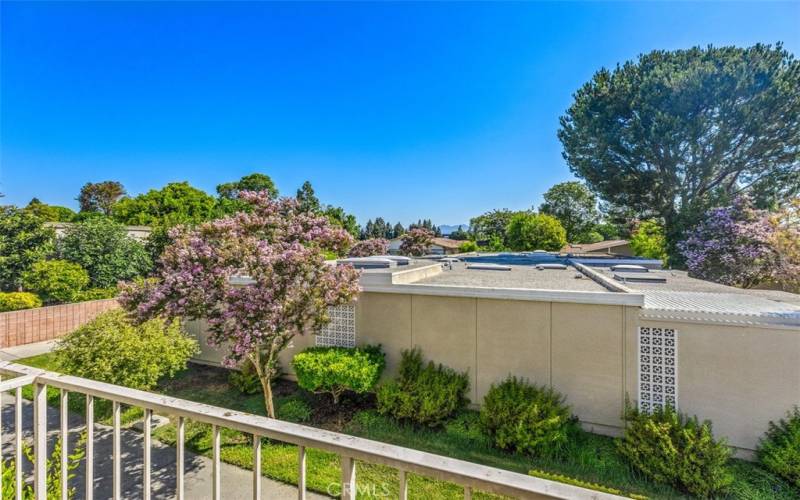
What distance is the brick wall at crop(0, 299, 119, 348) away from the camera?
11.9 metres

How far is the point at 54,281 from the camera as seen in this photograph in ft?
46.3

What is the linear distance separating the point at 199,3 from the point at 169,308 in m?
8.71

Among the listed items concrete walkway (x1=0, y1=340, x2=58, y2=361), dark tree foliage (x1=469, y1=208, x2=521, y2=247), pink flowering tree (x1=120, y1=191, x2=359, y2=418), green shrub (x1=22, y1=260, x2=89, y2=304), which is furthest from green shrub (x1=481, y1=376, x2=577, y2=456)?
dark tree foliage (x1=469, y1=208, x2=521, y2=247)

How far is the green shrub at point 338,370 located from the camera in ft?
22.5

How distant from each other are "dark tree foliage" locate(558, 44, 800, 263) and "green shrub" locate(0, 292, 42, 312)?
24.4 metres

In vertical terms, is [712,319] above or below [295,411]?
above

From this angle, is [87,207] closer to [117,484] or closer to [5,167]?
[5,167]

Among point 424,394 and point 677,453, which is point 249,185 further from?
point 677,453

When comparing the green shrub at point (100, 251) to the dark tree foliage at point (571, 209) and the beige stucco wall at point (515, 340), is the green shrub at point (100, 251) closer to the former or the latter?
the beige stucco wall at point (515, 340)

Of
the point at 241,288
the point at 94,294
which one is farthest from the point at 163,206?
the point at 241,288

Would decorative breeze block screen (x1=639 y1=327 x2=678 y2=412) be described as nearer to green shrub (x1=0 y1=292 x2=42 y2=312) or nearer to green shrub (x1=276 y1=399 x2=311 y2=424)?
green shrub (x1=276 y1=399 x2=311 y2=424)

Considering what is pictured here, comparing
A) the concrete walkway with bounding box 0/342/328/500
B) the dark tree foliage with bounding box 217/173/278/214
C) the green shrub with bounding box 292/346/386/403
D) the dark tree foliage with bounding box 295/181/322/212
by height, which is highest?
the dark tree foliage with bounding box 217/173/278/214

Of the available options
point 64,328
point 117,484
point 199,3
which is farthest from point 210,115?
point 117,484

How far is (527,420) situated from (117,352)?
7817mm
